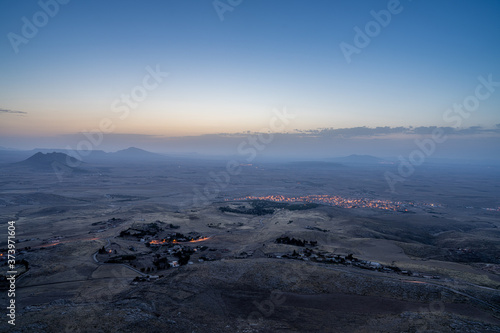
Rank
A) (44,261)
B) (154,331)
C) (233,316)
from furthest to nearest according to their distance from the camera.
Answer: (44,261) < (233,316) < (154,331)

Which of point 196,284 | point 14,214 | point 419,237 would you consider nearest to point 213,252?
point 196,284

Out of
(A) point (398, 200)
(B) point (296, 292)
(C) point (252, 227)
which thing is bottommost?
(A) point (398, 200)

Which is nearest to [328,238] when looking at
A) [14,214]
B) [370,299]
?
[370,299]

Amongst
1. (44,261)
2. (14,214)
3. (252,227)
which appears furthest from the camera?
(14,214)

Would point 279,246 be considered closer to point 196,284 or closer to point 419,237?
point 196,284

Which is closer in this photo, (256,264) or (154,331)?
(154,331)

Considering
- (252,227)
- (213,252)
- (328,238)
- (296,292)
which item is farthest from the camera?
(252,227)

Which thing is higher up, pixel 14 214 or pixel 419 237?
pixel 14 214

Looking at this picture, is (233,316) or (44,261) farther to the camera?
(44,261)

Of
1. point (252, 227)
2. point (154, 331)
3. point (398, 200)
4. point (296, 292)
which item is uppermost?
point (154, 331)

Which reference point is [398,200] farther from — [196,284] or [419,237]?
[196,284]
